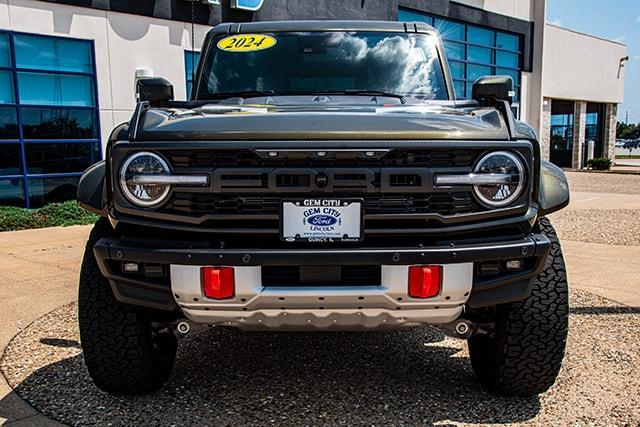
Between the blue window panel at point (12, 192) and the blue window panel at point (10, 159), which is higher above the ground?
the blue window panel at point (10, 159)

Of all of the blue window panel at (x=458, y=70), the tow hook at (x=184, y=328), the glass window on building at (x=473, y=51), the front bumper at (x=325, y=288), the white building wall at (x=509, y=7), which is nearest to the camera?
the front bumper at (x=325, y=288)

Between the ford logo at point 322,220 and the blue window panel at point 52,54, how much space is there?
1008 cm

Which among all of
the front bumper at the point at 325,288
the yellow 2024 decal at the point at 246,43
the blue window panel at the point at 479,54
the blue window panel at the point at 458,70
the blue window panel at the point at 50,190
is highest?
the blue window panel at the point at 479,54

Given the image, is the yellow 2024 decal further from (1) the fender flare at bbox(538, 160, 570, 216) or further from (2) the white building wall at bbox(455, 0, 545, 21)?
(2) the white building wall at bbox(455, 0, 545, 21)

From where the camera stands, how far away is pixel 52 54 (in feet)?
36.4

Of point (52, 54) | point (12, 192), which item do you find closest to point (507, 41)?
point (52, 54)

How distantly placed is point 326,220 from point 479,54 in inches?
829

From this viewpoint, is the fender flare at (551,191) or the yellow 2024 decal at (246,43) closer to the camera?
the fender flare at (551,191)

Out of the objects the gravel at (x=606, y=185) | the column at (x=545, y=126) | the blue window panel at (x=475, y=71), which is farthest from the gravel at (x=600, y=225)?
the column at (x=545, y=126)

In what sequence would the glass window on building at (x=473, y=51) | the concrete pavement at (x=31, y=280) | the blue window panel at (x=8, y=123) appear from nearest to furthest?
the concrete pavement at (x=31, y=280)
the blue window panel at (x=8, y=123)
the glass window on building at (x=473, y=51)

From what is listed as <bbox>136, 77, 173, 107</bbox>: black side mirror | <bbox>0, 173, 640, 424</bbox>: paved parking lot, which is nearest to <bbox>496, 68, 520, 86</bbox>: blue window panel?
<bbox>0, 173, 640, 424</bbox>: paved parking lot

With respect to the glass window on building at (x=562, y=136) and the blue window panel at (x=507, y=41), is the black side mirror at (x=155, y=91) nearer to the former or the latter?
the blue window panel at (x=507, y=41)

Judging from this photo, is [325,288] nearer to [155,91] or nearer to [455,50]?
[155,91]

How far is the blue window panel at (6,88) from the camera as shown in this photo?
34.7 ft
